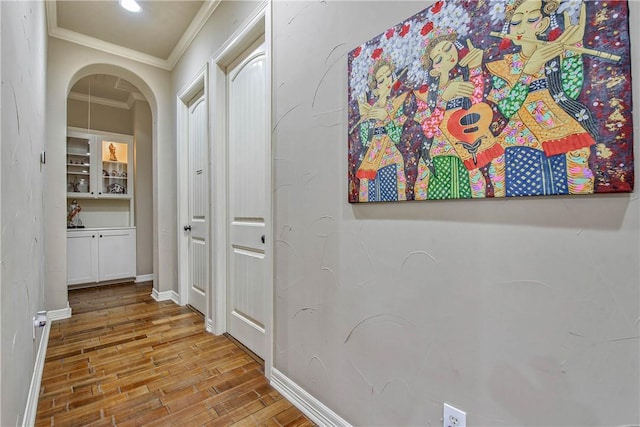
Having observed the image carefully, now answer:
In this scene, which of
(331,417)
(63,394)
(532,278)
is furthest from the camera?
(63,394)

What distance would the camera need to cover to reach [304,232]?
59.7 inches

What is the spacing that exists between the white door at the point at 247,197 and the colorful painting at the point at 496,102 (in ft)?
3.33

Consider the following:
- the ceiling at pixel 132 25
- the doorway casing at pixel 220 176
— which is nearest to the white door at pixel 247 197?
the doorway casing at pixel 220 176

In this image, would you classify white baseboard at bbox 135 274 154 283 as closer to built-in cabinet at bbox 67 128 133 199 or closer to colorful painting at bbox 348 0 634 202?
built-in cabinet at bbox 67 128 133 199

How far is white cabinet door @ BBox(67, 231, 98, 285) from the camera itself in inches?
150

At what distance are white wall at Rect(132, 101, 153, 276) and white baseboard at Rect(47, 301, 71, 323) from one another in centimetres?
150

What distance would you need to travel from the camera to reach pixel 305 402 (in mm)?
1493

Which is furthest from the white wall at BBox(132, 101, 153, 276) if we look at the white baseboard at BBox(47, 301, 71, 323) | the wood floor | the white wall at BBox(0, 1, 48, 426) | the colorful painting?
the colorful painting

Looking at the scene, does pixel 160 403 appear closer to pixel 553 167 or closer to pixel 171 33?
pixel 553 167

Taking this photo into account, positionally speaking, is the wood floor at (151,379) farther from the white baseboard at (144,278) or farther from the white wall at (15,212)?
the white baseboard at (144,278)

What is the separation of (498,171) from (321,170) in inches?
30.2

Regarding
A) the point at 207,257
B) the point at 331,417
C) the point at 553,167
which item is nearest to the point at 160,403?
the point at 331,417

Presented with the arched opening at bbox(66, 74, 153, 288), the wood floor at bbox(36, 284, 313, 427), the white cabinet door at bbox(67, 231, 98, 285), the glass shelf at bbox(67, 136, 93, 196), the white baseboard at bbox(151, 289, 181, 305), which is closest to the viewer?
the wood floor at bbox(36, 284, 313, 427)

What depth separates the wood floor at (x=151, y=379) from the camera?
148 cm
